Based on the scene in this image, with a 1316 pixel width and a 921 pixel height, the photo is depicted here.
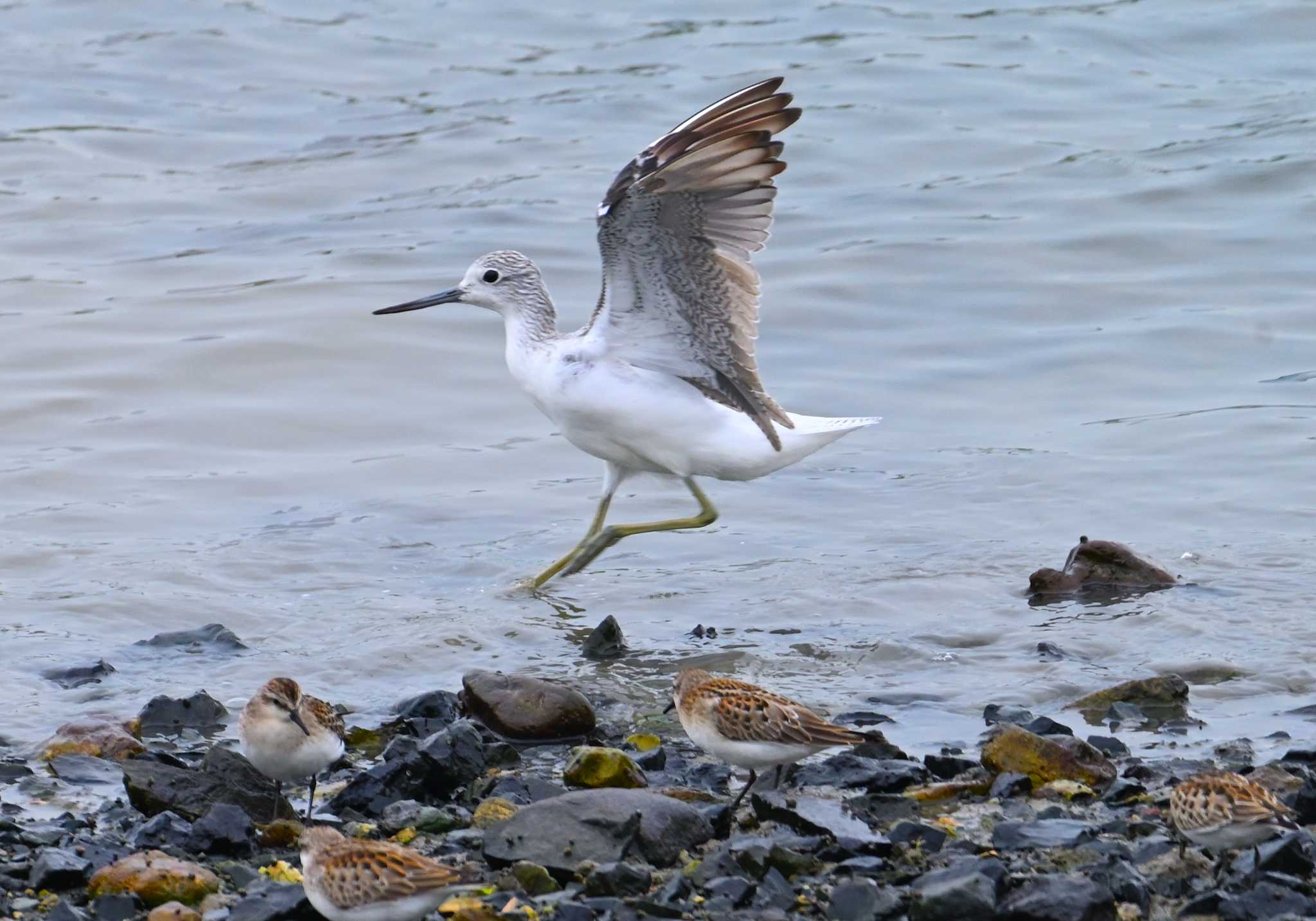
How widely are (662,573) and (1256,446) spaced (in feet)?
12.2

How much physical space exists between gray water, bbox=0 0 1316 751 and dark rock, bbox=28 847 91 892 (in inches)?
Answer: 66.4

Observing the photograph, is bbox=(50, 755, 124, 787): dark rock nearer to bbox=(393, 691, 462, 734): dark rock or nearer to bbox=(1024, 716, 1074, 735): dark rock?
bbox=(393, 691, 462, 734): dark rock

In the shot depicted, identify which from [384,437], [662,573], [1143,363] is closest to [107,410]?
[384,437]

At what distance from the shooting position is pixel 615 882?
479 cm

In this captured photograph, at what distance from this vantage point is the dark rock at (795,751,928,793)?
5727 millimetres

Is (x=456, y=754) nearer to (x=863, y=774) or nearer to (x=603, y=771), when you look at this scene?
(x=603, y=771)

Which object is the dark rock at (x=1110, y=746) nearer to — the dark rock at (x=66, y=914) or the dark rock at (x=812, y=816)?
the dark rock at (x=812, y=816)

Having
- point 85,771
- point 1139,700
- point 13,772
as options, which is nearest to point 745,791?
point 1139,700

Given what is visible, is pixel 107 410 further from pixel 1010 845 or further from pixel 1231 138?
pixel 1231 138

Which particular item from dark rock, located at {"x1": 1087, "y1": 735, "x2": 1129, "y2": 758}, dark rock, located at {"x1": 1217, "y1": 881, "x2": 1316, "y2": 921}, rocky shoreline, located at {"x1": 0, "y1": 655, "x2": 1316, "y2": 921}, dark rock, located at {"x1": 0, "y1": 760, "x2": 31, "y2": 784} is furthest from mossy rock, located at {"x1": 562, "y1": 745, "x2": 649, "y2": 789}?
dark rock, located at {"x1": 1217, "y1": 881, "x2": 1316, "y2": 921}

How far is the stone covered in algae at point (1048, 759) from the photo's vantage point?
568 centimetres

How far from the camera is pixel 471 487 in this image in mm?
10305

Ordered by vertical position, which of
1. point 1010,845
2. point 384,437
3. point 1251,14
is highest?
point 1251,14

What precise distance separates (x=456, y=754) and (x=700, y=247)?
333cm
